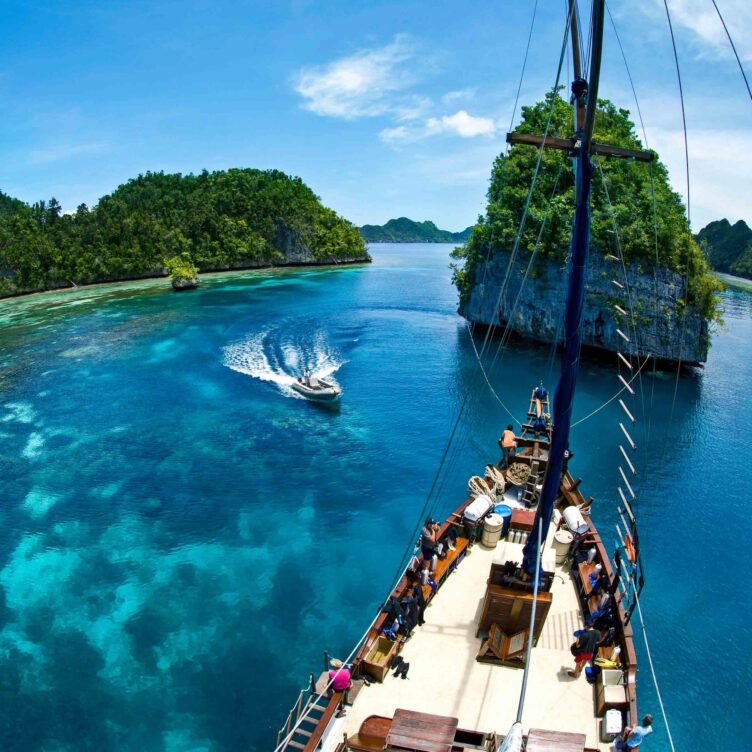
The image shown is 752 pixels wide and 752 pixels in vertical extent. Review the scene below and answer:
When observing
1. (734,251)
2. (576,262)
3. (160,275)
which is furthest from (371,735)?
(734,251)

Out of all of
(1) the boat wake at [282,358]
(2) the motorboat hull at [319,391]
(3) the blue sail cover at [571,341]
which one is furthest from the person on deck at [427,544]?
(1) the boat wake at [282,358]

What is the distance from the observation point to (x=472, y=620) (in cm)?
1502

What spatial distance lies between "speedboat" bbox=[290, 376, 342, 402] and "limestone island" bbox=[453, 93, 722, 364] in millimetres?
14559

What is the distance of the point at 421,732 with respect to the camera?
35.7ft

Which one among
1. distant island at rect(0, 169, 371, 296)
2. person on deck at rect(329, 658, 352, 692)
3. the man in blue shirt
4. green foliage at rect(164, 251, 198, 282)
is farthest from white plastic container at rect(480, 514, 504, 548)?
distant island at rect(0, 169, 371, 296)

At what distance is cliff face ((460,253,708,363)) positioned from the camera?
165ft

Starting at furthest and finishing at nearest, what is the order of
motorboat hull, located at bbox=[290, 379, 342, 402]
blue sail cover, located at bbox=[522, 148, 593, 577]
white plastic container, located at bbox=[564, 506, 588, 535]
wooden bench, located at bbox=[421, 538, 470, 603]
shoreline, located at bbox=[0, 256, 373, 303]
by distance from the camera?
shoreline, located at bbox=[0, 256, 373, 303] < motorboat hull, located at bbox=[290, 379, 342, 402] < white plastic container, located at bbox=[564, 506, 588, 535] < wooden bench, located at bbox=[421, 538, 470, 603] < blue sail cover, located at bbox=[522, 148, 593, 577]

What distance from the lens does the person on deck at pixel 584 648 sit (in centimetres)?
1307

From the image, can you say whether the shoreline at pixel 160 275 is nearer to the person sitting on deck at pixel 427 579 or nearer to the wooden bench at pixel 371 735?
the person sitting on deck at pixel 427 579

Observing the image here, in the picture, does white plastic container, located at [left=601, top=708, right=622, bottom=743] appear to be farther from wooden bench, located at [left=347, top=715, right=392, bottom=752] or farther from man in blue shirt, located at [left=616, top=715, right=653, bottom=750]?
wooden bench, located at [left=347, top=715, right=392, bottom=752]

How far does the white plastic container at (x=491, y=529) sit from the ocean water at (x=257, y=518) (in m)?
6.19

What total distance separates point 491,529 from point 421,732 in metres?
8.05

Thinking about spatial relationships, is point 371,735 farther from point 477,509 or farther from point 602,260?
point 602,260

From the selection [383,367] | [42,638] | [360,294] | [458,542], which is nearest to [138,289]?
[360,294]
